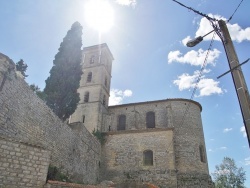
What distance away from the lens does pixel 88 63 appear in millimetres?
32188

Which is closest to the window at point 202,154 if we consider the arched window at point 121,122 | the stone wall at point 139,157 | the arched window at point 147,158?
the stone wall at point 139,157

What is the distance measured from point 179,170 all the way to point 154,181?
299cm

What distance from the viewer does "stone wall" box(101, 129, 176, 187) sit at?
20547 millimetres

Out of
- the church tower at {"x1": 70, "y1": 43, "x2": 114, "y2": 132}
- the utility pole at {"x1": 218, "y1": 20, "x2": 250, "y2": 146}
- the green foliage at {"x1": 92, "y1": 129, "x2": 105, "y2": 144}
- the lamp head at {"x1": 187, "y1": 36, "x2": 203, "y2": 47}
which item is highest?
the church tower at {"x1": 70, "y1": 43, "x2": 114, "y2": 132}

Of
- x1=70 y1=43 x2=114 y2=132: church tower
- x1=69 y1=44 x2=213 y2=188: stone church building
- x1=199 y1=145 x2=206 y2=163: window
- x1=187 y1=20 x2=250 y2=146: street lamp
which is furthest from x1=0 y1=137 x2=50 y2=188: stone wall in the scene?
x1=199 y1=145 x2=206 y2=163: window

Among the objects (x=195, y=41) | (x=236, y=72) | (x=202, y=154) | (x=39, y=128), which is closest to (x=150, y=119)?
(x=202, y=154)

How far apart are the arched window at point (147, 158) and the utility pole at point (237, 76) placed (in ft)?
57.6

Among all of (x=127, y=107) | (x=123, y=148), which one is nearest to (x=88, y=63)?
(x=127, y=107)

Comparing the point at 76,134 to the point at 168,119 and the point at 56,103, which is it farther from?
the point at 168,119

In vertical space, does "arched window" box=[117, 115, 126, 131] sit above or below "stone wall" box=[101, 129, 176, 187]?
above

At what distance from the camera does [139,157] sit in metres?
22.0

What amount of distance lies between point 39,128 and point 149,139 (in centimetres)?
1295

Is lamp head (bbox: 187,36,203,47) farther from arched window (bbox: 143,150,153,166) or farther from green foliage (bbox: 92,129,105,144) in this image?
green foliage (bbox: 92,129,105,144)

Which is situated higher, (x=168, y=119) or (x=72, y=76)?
(x=72, y=76)
